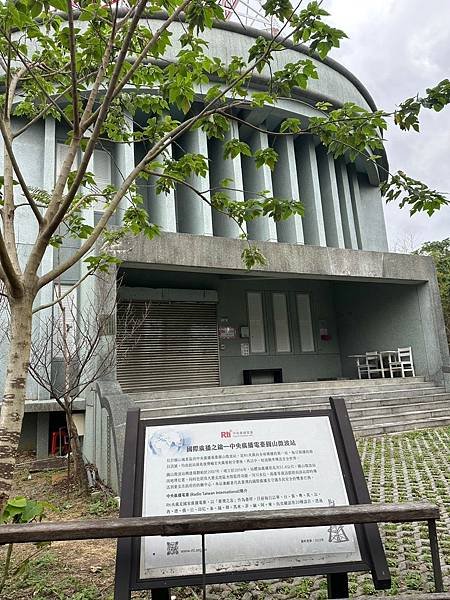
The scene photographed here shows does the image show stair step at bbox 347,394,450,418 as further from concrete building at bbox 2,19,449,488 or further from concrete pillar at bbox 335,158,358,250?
concrete pillar at bbox 335,158,358,250

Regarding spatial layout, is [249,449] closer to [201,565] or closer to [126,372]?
[201,565]

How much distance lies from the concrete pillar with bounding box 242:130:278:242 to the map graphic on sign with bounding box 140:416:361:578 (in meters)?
12.4

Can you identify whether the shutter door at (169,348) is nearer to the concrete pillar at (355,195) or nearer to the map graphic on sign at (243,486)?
the map graphic on sign at (243,486)

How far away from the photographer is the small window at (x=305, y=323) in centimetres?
1397

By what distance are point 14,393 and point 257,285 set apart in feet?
35.3

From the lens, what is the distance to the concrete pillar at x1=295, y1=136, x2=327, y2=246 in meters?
16.0

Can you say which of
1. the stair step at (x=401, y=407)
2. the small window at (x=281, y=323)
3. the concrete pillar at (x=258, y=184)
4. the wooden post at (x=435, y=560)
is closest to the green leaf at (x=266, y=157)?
the wooden post at (x=435, y=560)

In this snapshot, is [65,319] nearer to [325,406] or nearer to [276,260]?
[276,260]

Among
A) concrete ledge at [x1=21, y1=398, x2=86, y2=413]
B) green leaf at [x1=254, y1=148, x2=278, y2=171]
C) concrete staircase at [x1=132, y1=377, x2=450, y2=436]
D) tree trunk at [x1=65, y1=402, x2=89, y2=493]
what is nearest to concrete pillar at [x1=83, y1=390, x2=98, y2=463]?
concrete ledge at [x1=21, y1=398, x2=86, y2=413]

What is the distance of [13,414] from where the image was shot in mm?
3055

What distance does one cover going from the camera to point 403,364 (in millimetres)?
12000

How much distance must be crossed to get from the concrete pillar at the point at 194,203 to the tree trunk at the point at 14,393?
10.7 meters

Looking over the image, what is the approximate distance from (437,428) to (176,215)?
9664mm

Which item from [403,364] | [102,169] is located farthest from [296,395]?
[102,169]
